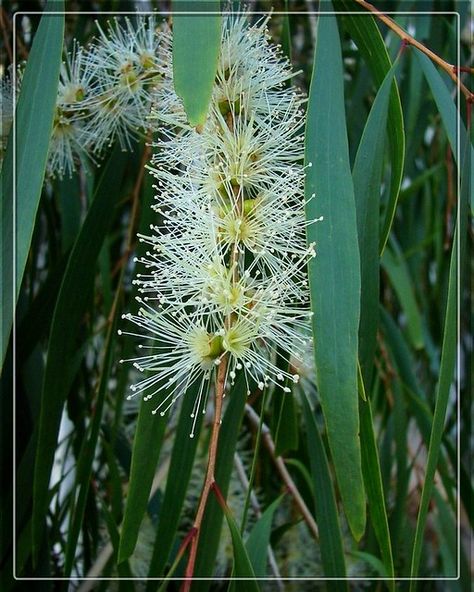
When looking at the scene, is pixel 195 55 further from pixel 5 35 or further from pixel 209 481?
pixel 5 35

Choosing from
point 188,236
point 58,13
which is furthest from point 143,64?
point 188,236

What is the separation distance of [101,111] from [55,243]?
366 mm

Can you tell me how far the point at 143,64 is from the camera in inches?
33.4

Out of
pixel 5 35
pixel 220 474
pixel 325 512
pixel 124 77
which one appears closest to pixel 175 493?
pixel 220 474

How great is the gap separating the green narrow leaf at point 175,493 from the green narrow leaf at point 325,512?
0.42ft

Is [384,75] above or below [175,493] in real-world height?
above

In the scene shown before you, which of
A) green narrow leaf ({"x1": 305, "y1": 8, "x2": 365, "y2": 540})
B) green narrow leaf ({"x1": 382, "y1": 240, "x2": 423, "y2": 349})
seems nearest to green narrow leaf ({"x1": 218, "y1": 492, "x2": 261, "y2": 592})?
green narrow leaf ({"x1": 305, "y1": 8, "x2": 365, "y2": 540})

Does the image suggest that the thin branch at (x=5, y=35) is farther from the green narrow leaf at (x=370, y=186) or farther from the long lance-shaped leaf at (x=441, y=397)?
the long lance-shaped leaf at (x=441, y=397)

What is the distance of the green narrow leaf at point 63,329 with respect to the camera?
0.82 m

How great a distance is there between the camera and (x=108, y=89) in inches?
33.4

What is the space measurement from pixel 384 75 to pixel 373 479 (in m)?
0.36

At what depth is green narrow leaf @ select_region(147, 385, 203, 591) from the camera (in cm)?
81

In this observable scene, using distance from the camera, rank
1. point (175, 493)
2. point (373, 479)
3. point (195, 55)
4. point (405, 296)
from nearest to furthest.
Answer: point (195, 55), point (373, 479), point (175, 493), point (405, 296)

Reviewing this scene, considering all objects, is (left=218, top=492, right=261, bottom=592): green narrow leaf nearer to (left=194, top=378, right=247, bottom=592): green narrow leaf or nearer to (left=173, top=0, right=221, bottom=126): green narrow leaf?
(left=194, top=378, right=247, bottom=592): green narrow leaf
